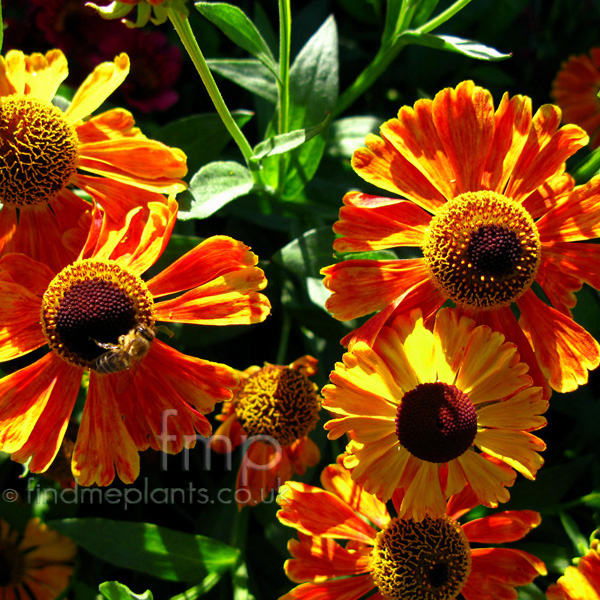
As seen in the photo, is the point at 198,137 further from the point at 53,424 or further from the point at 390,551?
the point at 390,551

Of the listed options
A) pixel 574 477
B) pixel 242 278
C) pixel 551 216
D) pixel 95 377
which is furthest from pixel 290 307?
pixel 574 477

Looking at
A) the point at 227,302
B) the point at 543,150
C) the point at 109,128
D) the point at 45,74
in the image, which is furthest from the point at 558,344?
the point at 45,74

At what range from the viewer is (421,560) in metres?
1.34

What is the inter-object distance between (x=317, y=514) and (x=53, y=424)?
1.60ft

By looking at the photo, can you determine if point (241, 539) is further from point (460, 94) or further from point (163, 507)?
point (460, 94)

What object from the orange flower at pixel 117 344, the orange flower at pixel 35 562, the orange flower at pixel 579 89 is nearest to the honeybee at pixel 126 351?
the orange flower at pixel 117 344

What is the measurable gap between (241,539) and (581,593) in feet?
2.08

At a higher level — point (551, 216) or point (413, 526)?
point (551, 216)

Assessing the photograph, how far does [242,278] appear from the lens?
125 centimetres

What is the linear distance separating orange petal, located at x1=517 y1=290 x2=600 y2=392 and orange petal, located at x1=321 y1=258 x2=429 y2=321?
0.64 ft

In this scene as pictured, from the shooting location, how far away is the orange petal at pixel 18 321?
1247 millimetres

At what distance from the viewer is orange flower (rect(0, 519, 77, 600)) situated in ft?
5.73

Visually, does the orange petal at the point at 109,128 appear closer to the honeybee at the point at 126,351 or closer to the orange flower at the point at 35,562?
the honeybee at the point at 126,351

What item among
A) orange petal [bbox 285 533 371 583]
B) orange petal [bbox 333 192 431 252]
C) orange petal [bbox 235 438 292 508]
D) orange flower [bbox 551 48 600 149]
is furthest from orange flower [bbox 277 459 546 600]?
orange flower [bbox 551 48 600 149]
